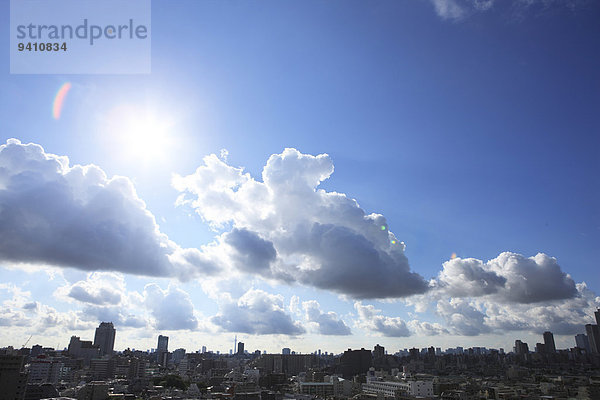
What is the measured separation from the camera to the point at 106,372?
15450 centimetres

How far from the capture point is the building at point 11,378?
5972cm

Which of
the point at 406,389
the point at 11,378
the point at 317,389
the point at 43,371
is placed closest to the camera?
the point at 11,378

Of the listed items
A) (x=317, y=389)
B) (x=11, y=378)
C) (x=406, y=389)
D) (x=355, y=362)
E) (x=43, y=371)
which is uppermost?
(x=11, y=378)

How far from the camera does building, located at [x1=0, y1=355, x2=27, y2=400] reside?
59.7m

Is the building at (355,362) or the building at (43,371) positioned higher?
the building at (43,371)

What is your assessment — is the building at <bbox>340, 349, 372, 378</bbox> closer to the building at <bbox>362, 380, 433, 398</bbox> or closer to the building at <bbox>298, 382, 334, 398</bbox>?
the building at <bbox>298, 382, 334, 398</bbox>

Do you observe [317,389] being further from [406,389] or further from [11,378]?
[11,378]

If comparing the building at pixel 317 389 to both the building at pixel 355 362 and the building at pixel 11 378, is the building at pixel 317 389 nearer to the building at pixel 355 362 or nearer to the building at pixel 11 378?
the building at pixel 11 378

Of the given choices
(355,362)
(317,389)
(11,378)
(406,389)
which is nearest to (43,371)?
(11,378)

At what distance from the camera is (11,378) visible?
6066 centimetres

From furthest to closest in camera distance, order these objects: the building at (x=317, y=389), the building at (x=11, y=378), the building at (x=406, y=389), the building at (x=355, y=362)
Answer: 1. the building at (x=355, y=362)
2. the building at (x=317, y=389)
3. the building at (x=406, y=389)
4. the building at (x=11, y=378)

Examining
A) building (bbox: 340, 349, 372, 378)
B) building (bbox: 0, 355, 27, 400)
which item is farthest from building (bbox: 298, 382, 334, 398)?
building (bbox: 340, 349, 372, 378)

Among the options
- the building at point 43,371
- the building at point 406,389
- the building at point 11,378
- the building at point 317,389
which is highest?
the building at point 11,378

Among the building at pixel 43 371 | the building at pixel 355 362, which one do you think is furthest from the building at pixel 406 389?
the building at pixel 43 371
